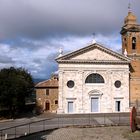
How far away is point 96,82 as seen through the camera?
52688 mm

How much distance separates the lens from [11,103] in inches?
1754

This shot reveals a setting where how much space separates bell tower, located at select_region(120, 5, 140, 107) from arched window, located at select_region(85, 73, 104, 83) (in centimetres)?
524

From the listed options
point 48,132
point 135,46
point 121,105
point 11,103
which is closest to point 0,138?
point 48,132

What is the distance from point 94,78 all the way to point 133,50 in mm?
8246

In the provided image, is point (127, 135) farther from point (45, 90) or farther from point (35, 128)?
point (45, 90)

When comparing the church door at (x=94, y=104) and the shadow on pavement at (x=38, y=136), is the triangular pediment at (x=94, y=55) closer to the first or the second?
the church door at (x=94, y=104)

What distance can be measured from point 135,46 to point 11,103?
2286 centimetres

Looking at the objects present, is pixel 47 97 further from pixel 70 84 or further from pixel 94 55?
pixel 94 55

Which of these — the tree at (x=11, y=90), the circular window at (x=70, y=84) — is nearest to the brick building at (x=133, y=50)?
the circular window at (x=70, y=84)

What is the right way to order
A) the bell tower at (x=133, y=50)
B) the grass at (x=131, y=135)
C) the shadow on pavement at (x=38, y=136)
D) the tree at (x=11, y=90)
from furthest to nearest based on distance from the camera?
the bell tower at (x=133, y=50) → the tree at (x=11, y=90) → the shadow on pavement at (x=38, y=136) → the grass at (x=131, y=135)

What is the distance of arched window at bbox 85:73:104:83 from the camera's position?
5262 cm

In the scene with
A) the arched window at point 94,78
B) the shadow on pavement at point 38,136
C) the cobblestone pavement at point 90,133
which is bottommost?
the shadow on pavement at point 38,136

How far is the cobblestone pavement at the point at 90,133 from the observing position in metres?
27.6

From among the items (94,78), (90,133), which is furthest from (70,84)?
(90,133)
